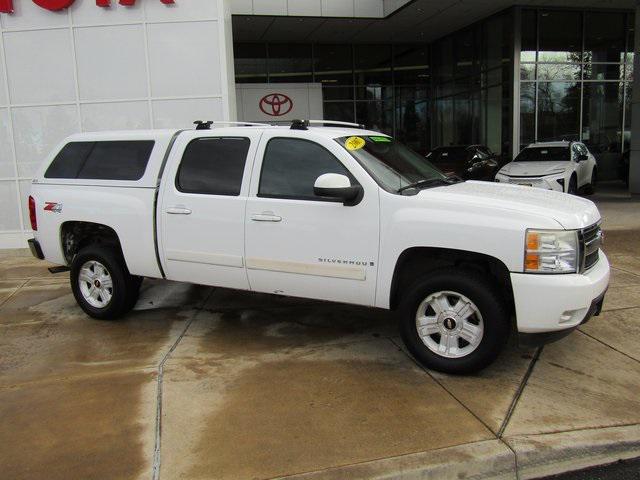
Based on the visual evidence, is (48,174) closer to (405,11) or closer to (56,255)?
(56,255)

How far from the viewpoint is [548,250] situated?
3.99 m

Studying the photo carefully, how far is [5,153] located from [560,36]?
18284mm

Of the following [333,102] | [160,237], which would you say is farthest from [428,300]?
[333,102]

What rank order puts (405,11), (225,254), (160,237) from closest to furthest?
(225,254)
(160,237)
(405,11)

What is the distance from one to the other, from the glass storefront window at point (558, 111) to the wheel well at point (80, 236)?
1785 cm

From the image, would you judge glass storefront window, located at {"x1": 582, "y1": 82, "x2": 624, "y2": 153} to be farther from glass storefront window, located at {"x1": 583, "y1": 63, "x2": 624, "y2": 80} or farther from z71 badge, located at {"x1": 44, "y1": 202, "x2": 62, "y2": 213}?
z71 badge, located at {"x1": 44, "y1": 202, "x2": 62, "y2": 213}

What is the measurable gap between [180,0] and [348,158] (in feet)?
24.9

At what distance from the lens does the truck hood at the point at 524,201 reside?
13.6 ft

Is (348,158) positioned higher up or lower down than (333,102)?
lower down

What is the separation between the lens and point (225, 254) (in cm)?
516

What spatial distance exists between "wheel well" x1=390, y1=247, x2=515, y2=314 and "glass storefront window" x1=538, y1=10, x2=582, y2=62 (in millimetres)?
18325

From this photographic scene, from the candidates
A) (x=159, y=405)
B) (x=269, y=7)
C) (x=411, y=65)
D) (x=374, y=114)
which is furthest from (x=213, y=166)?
(x=411, y=65)

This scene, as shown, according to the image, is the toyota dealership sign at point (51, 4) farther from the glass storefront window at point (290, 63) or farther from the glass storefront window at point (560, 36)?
the glass storefront window at point (560, 36)

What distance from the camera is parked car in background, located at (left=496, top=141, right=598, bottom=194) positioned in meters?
13.8
